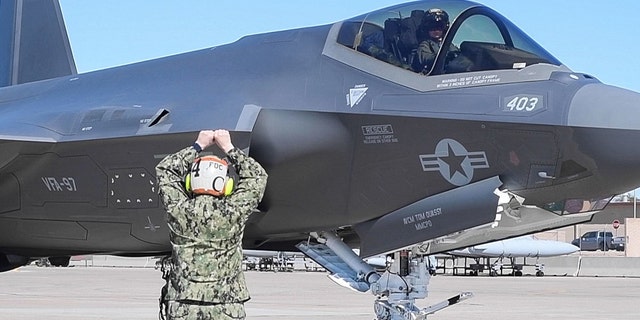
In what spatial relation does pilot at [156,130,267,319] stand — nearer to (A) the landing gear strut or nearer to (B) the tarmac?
(A) the landing gear strut

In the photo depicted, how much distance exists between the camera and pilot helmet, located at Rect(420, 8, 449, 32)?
8.77 m

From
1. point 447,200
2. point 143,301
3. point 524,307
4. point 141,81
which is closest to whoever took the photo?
point 447,200

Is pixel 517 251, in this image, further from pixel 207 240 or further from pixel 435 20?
pixel 207 240

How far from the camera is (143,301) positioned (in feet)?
72.5

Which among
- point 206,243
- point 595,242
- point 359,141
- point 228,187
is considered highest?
point 595,242

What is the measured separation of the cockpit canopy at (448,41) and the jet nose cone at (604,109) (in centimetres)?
71

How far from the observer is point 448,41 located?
342 inches

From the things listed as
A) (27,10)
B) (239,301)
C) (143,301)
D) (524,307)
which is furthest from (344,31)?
(143,301)

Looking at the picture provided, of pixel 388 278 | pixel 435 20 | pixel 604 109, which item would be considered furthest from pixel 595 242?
pixel 604 109

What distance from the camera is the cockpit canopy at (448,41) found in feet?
28.0

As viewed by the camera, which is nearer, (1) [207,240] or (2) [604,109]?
(1) [207,240]

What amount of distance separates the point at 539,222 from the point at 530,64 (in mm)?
1273

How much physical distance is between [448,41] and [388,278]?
2.18 m

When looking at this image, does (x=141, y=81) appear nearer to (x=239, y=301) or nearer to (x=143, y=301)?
(x=239, y=301)
